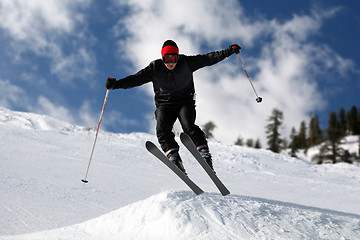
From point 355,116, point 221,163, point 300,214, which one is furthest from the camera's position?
point 355,116

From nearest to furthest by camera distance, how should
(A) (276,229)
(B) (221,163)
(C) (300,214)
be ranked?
1. (A) (276,229)
2. (C) (300,214)
3. (B) (221,163)

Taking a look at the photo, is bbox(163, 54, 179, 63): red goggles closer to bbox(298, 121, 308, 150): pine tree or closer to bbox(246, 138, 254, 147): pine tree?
bbox(246, 138, 254, 147): pine tree

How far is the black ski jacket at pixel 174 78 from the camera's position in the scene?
5.18 meters

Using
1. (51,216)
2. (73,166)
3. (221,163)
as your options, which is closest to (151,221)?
(51,216)

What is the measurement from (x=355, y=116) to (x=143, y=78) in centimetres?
8681

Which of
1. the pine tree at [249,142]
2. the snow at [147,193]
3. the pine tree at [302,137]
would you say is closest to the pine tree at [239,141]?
the pine tree at [249,142]

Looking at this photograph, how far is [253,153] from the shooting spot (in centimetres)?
1555

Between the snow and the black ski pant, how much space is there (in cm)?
77

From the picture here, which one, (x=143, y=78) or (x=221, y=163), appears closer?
(x=143, y=78)

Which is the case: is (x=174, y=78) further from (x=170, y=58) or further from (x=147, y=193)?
(x=147, y=193)

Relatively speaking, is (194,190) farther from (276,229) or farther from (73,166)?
(73,166)

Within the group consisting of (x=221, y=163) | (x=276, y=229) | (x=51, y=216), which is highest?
(x=221, y=163)

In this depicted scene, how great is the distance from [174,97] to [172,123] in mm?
404

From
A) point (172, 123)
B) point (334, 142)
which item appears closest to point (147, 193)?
point (172, 123)
